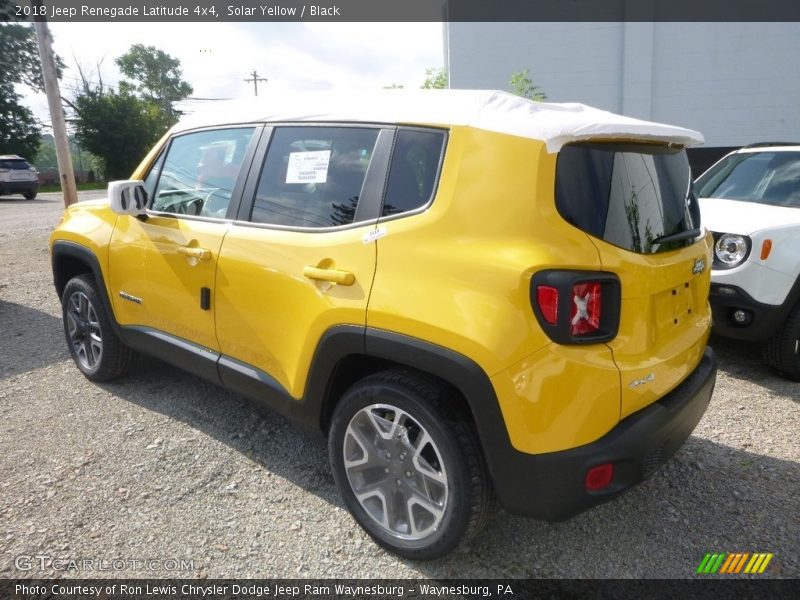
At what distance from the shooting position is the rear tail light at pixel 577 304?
1.84 m

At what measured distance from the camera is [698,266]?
2.45 m

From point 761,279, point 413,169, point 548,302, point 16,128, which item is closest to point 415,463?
point 548,302

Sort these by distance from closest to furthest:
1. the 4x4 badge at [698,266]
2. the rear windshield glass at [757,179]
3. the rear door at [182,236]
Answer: the 4x4 badge at [698,266], the rear door at [182,236], the rear windshield glass at [757,179]

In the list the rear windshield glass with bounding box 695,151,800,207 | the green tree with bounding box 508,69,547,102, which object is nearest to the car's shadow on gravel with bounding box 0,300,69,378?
the rear windshield glass with bounding box 695,151,800,207

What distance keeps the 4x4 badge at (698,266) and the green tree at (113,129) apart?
3811 centimetres

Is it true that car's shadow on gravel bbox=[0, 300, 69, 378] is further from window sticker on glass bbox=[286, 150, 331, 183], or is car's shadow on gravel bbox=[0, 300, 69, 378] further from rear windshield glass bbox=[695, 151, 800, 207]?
rear windshield glass bbox=[695, 151, 800, 207]

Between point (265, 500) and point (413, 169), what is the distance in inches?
68.1

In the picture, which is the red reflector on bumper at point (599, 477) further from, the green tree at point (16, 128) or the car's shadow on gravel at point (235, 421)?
the green tree at point (16, 128)

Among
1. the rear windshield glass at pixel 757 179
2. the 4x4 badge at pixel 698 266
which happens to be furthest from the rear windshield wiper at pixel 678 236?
the rear windshield glass at pixel 757 179

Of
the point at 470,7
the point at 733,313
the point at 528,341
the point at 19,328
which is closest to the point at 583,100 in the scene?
the point at 470,7

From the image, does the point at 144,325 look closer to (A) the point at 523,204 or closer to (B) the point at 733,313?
(A) the point at 523,204

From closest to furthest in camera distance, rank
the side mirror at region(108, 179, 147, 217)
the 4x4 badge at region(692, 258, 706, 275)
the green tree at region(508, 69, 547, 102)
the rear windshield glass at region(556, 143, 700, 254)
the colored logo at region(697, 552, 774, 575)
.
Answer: the rear windshield glass at region(556, 143, 700, 254), the colored logo at region(697, 552, 774, 575), the 4x4 badge at region(692, 258, 706, 275), the side mirror at region(108, 179, 147, 217), the green tree at region(508, 69, 547, 102)

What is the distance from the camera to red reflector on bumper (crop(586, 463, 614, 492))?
1903 mm

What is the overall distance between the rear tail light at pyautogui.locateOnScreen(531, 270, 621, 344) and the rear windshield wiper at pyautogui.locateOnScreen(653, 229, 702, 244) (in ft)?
1.37
